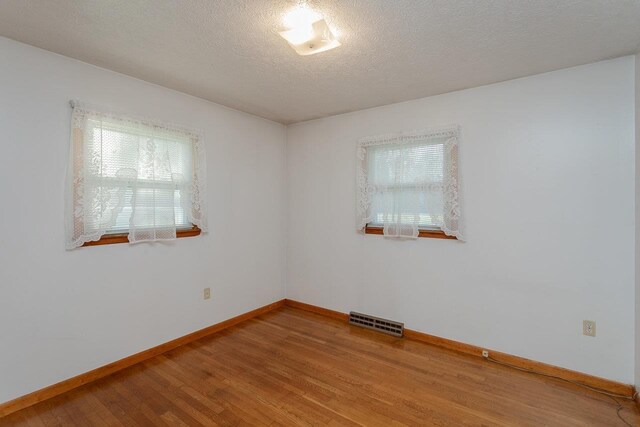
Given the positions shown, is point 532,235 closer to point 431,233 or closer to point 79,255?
point 431,233

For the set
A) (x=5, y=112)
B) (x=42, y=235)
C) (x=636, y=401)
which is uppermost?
(x=5, y=112)

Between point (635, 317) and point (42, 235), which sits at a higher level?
point (42, 235)

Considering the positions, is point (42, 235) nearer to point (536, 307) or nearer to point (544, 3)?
point (544, 3)

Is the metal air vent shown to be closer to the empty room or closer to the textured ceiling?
the empty room

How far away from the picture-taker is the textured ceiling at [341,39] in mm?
1608

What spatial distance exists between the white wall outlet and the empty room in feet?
0.06

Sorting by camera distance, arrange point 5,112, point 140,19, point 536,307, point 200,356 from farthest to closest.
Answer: point 200,356 → point 536,307 → point 5,112 → point 140,19

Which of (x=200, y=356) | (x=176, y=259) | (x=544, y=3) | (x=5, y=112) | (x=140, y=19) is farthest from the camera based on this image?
(x=176, y=259)

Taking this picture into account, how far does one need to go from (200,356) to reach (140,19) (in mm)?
2555

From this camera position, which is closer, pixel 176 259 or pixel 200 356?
pixel 200 356

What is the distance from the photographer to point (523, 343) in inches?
96.7

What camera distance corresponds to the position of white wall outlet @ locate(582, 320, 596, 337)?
2209mm

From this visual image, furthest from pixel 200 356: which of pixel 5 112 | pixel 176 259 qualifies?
pixel 5 112

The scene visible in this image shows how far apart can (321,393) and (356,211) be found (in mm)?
1863
